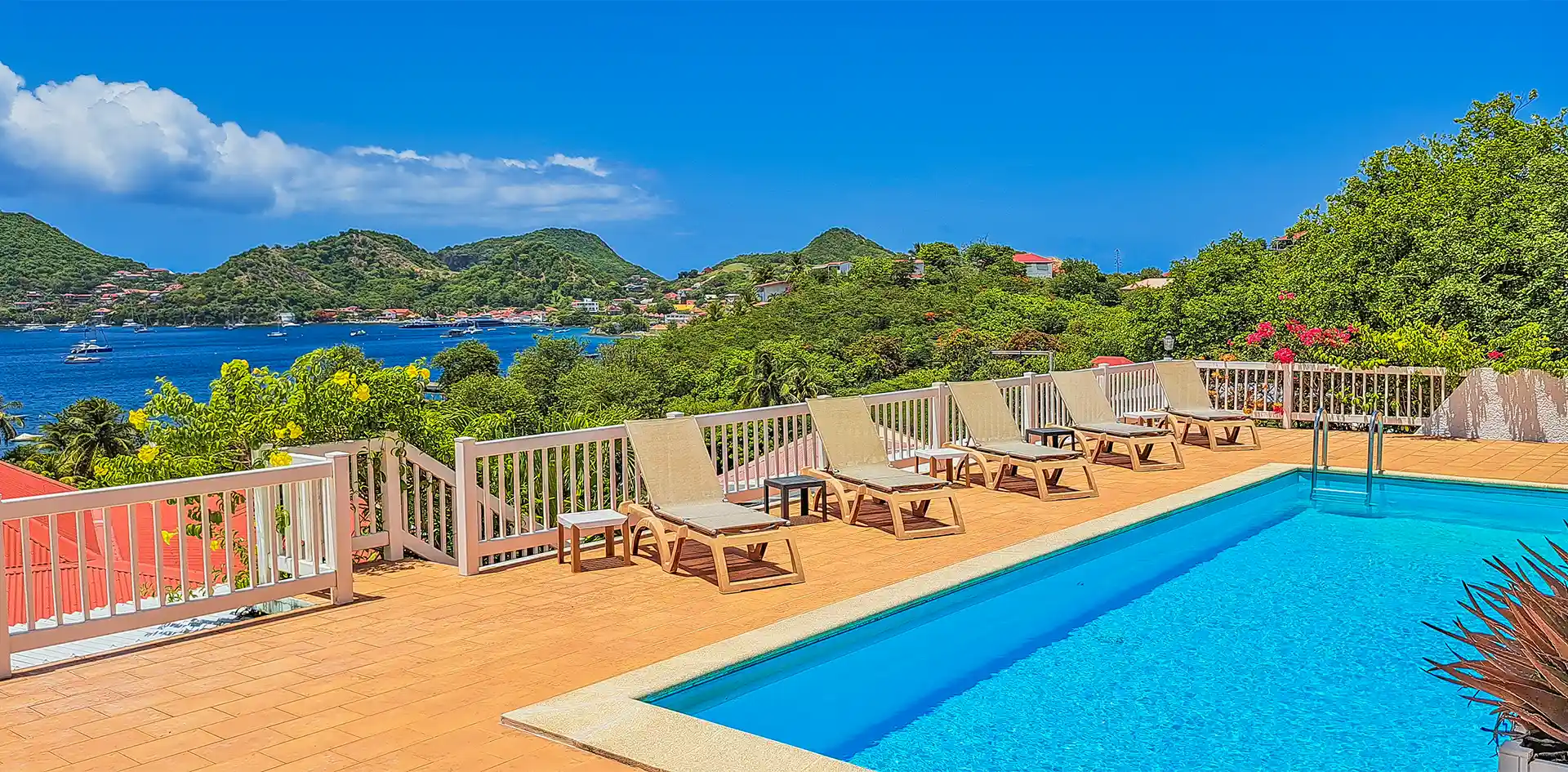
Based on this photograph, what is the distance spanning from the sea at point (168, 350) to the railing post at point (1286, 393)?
71.5m

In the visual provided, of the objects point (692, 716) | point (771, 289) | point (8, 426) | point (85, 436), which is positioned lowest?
point (8, 426)

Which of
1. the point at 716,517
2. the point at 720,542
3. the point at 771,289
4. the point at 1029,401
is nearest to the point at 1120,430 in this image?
the point at 1029,401

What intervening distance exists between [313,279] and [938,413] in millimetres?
90174

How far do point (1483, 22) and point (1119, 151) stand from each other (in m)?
35.3

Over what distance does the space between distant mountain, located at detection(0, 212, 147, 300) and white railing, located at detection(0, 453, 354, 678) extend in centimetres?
9120

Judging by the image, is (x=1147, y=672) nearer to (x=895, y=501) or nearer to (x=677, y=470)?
(x=895, y=501)

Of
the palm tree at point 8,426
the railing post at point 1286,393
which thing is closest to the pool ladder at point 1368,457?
the railing post at point 1286,393

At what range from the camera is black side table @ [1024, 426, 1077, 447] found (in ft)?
30.4

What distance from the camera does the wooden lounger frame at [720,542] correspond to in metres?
5.54

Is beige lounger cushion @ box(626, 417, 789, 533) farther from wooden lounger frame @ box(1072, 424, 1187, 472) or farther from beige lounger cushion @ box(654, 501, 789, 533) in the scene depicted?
wooden lounger frame @ box(1072, 424, 1187, 472)

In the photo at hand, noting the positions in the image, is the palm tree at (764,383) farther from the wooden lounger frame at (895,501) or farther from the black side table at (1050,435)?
the wooden lounger frame at (895,501)

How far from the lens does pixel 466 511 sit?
5875 mm

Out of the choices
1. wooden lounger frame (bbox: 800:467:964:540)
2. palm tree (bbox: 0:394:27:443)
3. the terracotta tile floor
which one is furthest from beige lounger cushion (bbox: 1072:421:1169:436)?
palm tree (bbox: 0:394:27:443)

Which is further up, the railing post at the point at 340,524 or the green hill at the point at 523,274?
the green hill at the point at 523,274
